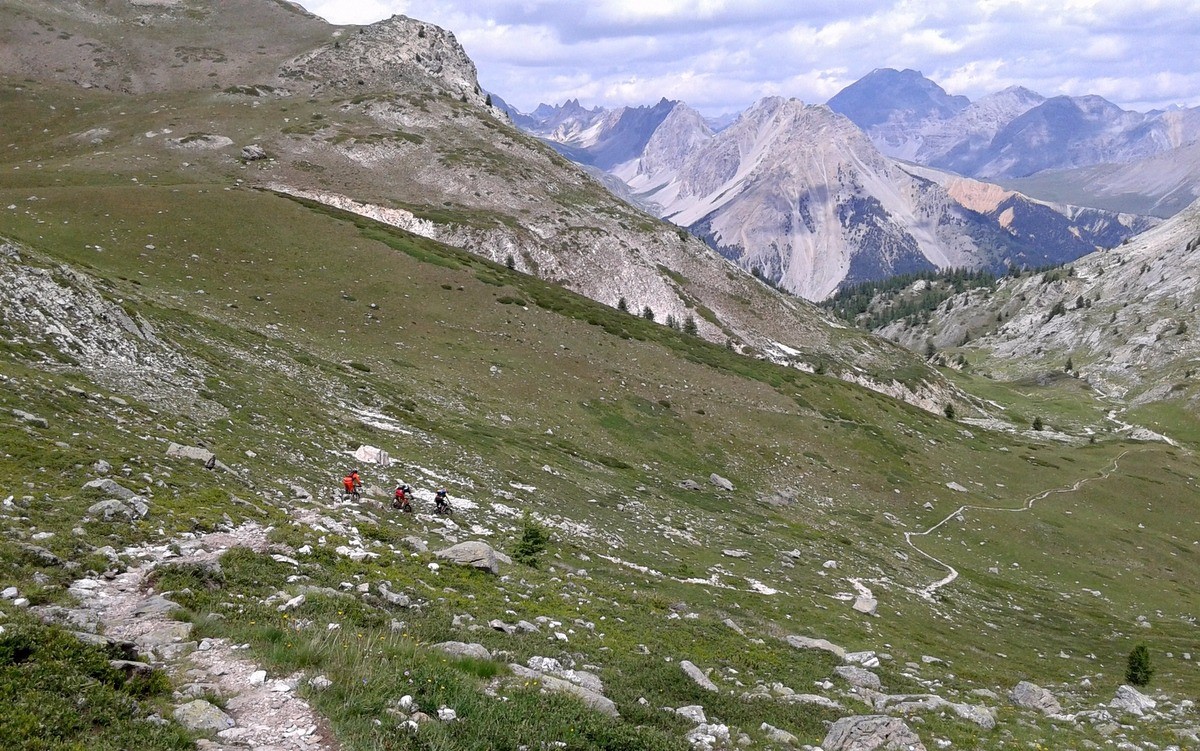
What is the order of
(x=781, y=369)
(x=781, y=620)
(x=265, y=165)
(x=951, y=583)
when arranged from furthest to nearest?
(x=265, y=165) < (x=781, y=369) < (x=951, y=583) < (x=781, y=620)

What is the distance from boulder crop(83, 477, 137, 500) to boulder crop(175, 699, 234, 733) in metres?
10.3

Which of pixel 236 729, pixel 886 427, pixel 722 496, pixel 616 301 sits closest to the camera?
pixel 236 729

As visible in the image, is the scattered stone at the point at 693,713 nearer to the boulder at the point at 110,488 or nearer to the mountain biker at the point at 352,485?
the boulder at the point at 110,488

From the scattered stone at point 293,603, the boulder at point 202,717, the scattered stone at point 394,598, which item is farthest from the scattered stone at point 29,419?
the boulder at point 202,717

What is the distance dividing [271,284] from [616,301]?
214 feet

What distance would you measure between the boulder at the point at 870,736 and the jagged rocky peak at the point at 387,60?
176994 mm

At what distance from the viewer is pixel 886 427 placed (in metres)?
75.3

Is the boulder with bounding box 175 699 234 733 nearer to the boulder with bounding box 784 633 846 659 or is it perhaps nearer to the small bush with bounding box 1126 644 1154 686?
the boulder with bounding box 784 633 846 659

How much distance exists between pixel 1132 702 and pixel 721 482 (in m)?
29.0

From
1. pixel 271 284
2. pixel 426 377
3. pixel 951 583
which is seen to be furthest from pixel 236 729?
pixel 271 284

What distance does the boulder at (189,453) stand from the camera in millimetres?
22594

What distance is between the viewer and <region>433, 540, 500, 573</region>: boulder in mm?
21438

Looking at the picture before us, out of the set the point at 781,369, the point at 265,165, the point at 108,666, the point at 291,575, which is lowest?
the point at 291,575

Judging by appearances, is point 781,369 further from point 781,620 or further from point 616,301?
point 781,620
